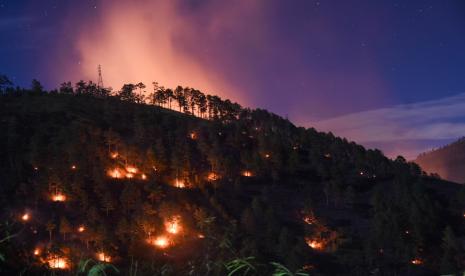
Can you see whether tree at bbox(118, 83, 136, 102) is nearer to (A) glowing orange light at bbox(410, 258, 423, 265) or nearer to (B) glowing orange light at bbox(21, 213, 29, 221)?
(B) glowing orange light at bbox(21, 213, 29, 221)

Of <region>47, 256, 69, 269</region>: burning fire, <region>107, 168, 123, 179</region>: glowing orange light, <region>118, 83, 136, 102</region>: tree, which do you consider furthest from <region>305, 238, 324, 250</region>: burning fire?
<region>118, 83, 136, 102</region>: tree

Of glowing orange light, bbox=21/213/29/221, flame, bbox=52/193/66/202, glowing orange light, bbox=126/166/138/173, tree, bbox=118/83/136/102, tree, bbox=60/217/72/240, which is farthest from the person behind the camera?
tree, bbox=118/83/136/102

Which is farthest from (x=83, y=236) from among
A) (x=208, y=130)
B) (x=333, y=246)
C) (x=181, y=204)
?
(x=208, y=130)

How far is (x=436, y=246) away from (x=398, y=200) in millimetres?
17227

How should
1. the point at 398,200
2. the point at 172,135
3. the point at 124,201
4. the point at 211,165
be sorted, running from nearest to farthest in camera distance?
the point at 124,201
the point at 398,200
the point at 211,165
the point at 172,135

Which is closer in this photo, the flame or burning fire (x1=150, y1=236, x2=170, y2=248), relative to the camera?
burning fire (x1=150, y1=236, x2=170, y2=248)

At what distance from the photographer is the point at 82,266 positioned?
437 cm

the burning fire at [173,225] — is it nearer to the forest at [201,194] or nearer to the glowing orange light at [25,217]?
the forest at [201,194]

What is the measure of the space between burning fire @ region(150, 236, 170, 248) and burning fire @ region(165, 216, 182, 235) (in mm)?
2140

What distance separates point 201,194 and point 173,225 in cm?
2044

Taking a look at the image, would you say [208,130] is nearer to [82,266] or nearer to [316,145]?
[316,145]

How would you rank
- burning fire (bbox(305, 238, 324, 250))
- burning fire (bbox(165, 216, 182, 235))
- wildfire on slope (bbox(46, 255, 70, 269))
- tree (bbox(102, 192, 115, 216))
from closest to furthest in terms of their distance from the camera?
wildfire on slope (bbox(46, 255, 70, 269)) → tree (bbox(102, 192, 115, 216)) → burning fire (bbox(165, 216, 182, 235)) → burning fire (bbox(305, 238, 324, 250))

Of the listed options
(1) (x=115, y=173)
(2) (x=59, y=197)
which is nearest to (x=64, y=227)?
(2) (x=59, y=197)

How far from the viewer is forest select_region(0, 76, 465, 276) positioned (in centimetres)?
7131
